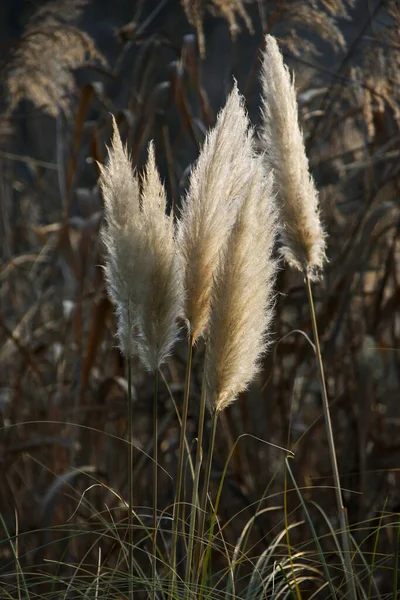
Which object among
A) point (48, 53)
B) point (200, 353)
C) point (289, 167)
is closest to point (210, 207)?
point (289, 167)

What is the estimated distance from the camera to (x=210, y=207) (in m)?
1.44

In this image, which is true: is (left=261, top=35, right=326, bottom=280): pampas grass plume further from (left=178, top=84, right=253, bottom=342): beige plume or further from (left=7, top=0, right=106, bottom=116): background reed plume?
(left=7, top=0, right=106, bottom=116): background reed plume

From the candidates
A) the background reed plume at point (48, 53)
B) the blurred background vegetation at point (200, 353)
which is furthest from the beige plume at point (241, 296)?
the background reed plume at point (48, 53)

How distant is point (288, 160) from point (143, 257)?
1.18 feet

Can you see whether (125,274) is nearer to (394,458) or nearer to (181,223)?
(181,223)

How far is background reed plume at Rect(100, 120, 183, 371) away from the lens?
1460mm

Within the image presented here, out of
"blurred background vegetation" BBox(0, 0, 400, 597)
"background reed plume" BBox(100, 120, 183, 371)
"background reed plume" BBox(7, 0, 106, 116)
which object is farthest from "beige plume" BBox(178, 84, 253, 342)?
"background reed plume" BBox(7, 0, 106, 116)

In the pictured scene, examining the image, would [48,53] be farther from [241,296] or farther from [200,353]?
[241,296]

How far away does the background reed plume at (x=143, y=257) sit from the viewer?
1.46 metres

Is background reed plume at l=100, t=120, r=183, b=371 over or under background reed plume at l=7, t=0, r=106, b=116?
under

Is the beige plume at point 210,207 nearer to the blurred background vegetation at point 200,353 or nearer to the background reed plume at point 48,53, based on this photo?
the blurred background vegetation at point 200,353

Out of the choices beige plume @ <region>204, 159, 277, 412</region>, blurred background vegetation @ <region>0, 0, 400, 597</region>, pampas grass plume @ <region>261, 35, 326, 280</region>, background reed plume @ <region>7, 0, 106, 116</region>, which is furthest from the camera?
background reed plume @ <region>7, 0, 106, 116</region>

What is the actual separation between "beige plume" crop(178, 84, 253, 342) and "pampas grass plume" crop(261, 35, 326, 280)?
12 cm

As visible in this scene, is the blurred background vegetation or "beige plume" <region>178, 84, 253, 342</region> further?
the blurred background vegetation
